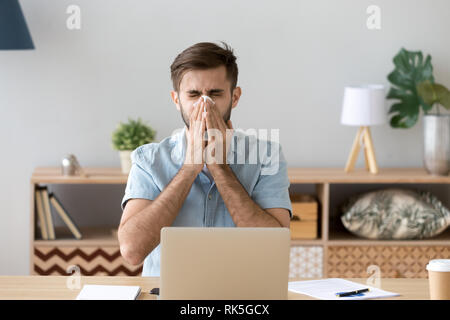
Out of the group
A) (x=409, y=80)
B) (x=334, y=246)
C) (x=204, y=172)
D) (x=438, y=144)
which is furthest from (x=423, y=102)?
(x=204, y=172)

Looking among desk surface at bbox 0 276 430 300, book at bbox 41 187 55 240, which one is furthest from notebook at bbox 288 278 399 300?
book at bbox 41 187 55 240

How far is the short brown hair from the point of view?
2059mm

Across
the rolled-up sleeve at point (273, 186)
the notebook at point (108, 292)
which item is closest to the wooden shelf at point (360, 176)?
the rolled-up sleeve at point (273, 186)

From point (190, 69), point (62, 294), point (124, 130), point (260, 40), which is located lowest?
point (62, 294)

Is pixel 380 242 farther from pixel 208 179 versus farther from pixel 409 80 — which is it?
pixel 208 179

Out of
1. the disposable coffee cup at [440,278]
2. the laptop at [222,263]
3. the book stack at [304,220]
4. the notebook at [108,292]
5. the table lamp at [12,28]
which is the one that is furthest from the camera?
the book stack at [304,220]

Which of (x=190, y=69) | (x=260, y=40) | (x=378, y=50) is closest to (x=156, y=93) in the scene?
(x=260, y=40)

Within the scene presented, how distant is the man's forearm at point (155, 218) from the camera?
1.90m

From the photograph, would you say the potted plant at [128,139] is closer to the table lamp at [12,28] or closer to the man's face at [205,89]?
the table lamp at [12,28]

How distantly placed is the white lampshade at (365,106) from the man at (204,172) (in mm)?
1171

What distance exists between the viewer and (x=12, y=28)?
123 inches

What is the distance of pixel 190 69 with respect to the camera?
206 cm
